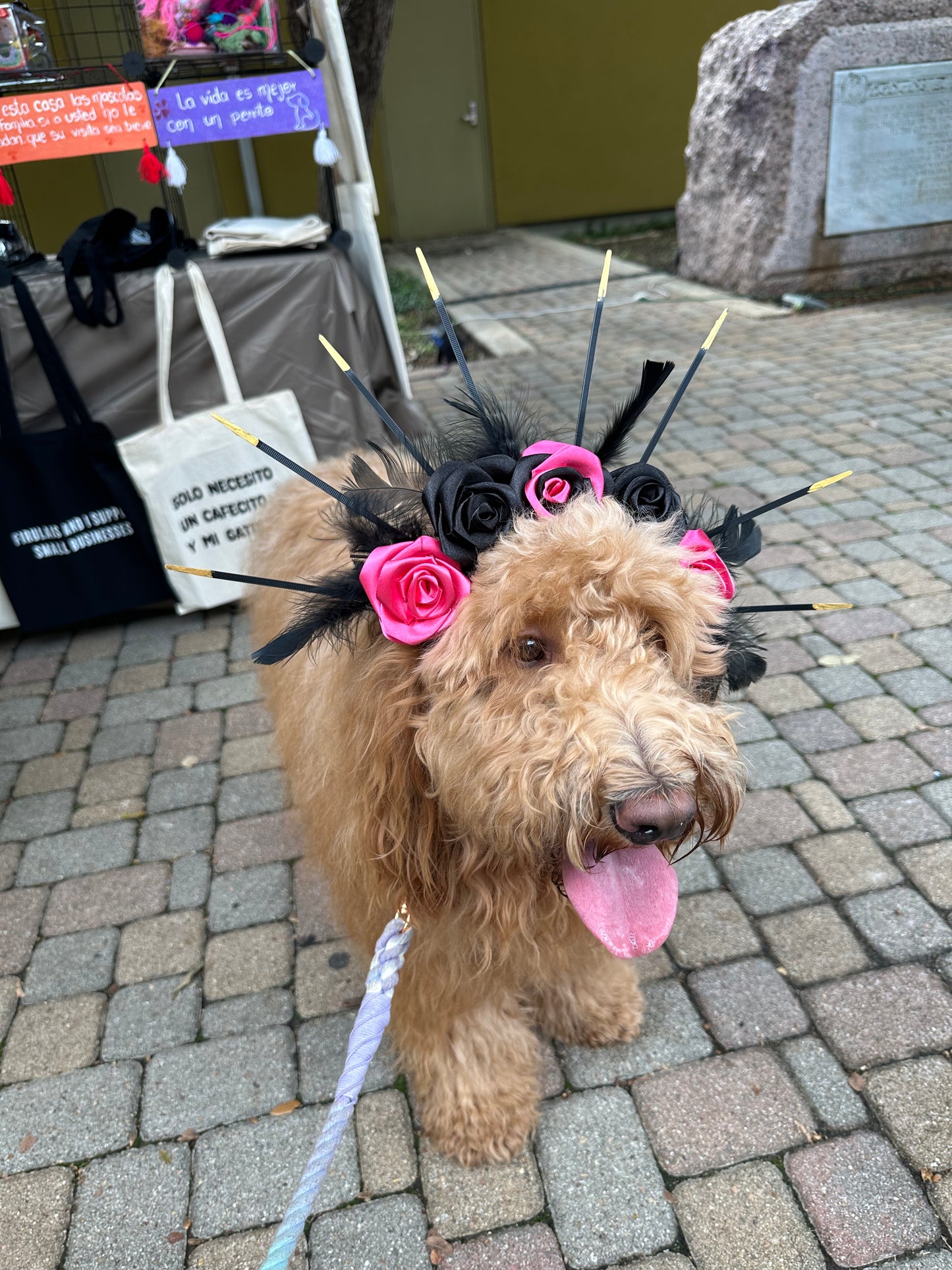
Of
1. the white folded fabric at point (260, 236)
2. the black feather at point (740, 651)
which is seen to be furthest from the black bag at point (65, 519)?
the black feather at point (740, 651)

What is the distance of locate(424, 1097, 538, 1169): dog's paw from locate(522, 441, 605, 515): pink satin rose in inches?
59.9

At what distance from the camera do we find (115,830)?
3270 millimetres

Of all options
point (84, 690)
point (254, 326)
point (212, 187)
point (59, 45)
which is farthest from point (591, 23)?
point (84, 690)

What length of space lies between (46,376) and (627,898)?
3824mm

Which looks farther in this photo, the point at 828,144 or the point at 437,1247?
the point at 828,144

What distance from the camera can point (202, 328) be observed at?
4.24 m

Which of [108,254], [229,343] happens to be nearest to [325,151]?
[229,343]

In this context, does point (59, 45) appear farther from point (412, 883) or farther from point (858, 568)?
point (412, 883)

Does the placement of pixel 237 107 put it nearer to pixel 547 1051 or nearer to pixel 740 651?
pixel 740 651

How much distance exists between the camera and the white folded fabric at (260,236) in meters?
4.32

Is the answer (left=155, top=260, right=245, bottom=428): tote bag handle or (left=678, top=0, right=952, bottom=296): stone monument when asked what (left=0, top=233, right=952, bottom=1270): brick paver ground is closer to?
(left=155, top=260, right=245, bottom=428): tote bag handle

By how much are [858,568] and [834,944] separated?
2.43 meters

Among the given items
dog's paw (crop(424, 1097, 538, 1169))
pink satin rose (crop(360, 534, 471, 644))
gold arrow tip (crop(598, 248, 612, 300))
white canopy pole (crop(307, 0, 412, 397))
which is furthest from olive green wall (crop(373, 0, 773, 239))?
dog's paw (crop(424, 1097, 538, 1169))

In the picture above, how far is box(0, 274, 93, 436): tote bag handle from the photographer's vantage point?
12.8 feet
